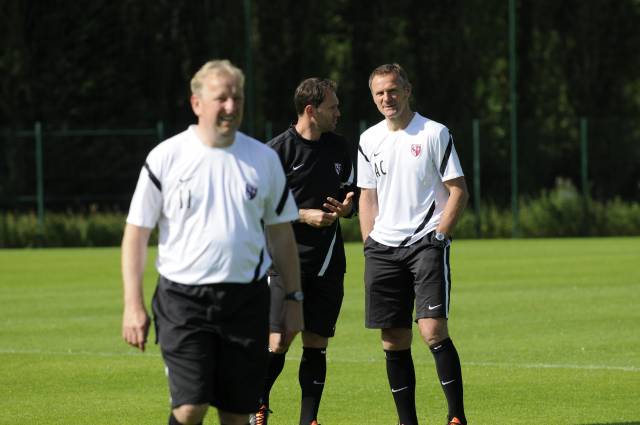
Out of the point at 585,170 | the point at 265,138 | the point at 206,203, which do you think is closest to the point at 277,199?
the point at 206,203

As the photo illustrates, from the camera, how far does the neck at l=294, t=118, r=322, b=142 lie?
9.13m

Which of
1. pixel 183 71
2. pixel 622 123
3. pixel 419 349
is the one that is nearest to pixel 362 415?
pixel 419 349

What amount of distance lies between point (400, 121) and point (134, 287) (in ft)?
9.91

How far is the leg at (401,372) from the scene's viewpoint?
28.8ft

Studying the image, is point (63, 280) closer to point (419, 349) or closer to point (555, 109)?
point (419, 349)

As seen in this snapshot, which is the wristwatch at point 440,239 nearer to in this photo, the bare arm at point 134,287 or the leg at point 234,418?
the leg at point 234,418

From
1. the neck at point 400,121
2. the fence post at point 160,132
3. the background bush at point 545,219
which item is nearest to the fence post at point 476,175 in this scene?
the background bush at point 545,219

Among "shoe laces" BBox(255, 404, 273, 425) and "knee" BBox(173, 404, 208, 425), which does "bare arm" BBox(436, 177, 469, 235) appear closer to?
"shoe laces" BBox(255, 404, 273, 425)

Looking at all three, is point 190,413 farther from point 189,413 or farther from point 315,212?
point 315,212

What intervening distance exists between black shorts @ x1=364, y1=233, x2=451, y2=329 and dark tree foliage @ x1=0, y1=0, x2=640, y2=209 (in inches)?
1092

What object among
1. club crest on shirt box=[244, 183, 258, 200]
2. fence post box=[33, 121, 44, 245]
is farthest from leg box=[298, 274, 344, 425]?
fence post box=[33, 121, 44, 245]

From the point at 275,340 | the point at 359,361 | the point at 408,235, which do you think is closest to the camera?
the point at 275,340

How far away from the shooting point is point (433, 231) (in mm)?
8773

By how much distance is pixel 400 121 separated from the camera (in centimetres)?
889
